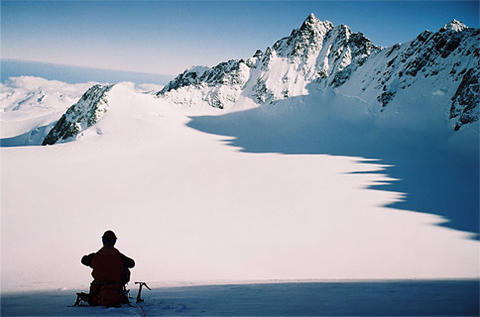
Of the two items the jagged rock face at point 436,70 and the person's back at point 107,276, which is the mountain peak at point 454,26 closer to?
the jagged rock face at point 436,70

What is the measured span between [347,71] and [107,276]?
3777 cm

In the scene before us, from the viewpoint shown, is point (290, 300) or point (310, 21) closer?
point (290, 300)

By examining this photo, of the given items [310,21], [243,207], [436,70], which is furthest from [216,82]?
[243,207]

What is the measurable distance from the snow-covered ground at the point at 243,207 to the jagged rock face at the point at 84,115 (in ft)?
7.44

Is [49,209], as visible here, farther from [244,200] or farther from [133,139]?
[133,139]

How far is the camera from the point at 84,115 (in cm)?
2877

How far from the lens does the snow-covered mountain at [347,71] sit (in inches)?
982

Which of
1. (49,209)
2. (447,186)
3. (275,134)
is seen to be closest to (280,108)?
(275,134)

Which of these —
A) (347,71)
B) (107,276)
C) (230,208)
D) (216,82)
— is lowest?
(230,208)

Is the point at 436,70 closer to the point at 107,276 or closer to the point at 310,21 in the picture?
the point at 310,21

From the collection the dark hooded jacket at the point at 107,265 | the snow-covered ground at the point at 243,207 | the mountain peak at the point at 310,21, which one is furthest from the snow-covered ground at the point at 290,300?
the mountain peak at the point at 310,21

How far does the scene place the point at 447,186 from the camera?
47.8 feet

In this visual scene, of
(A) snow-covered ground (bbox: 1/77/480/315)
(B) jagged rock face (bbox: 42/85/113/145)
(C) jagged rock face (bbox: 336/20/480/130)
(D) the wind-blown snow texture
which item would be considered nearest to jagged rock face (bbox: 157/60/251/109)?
(D) the wind-blown snow texture

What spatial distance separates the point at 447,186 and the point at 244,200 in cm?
989
